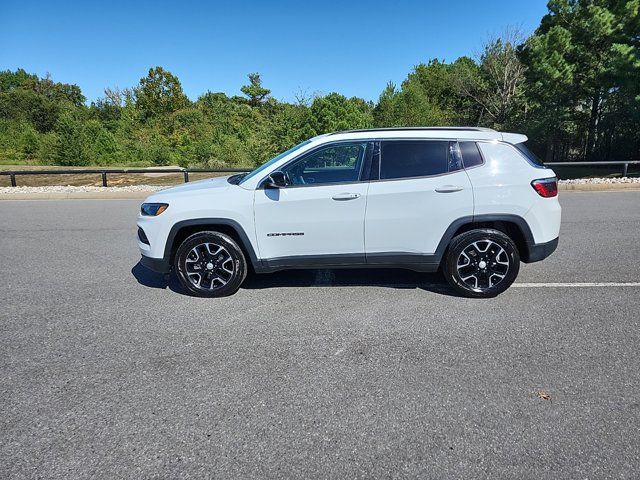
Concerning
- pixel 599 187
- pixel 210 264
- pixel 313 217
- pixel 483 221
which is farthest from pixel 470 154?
pixel 599 187

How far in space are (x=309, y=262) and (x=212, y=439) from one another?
2.30 metres

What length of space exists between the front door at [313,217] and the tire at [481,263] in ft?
3.34

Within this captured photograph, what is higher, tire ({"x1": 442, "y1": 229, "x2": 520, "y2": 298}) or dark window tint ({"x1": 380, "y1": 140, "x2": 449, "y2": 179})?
dark window tint ({"x1": 380, "y1": 140, "x2": 449, "y2": 179})

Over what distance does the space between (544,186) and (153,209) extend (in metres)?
4.22

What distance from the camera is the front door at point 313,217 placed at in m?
4.19

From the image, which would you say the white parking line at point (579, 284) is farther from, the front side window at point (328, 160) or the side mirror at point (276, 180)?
the side mirror at point (276, 180)

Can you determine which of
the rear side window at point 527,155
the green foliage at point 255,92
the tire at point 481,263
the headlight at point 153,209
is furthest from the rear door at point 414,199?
the green foliage at point 255,92

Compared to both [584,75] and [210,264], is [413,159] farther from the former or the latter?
[584,75]

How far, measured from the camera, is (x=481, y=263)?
4.29 m

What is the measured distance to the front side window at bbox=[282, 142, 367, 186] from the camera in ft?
14.2

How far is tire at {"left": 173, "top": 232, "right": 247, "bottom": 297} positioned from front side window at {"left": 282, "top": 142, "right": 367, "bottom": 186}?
101 centimetres

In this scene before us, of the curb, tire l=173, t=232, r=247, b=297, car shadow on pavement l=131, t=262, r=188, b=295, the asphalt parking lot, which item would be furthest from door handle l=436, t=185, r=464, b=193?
the curb

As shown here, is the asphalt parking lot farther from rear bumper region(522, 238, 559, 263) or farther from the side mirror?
the side mirror

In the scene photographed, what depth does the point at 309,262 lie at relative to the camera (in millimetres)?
4375
